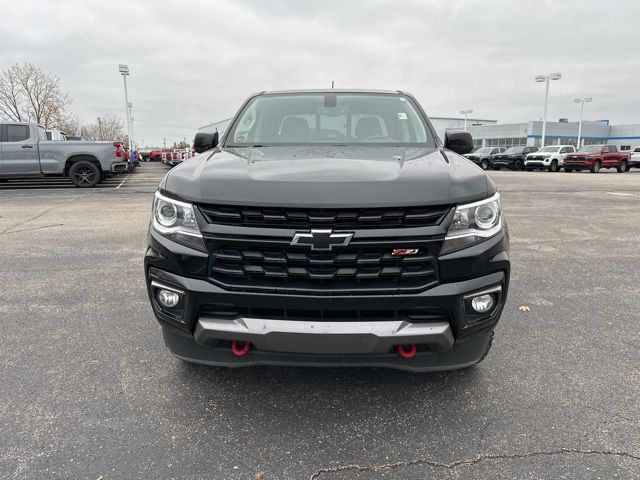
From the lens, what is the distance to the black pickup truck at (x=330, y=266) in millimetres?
2266

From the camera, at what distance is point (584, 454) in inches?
90.0

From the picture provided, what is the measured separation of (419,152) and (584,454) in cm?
192

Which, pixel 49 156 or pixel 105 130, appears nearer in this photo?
pixel 49 156

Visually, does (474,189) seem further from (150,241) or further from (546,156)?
(546,156)

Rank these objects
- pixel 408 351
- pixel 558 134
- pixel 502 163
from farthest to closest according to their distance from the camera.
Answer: pixel 558 134 → pixel 502 163 → pixel 408 351

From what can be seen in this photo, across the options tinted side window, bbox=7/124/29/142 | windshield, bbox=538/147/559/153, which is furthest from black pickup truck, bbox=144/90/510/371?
windshield, bbox=538/147/559/153

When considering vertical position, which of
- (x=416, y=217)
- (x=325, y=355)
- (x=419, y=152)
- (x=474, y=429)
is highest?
(x=419, y=152)

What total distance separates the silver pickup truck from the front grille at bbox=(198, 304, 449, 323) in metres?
14.2

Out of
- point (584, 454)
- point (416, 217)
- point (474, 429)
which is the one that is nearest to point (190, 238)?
point (416, 217)

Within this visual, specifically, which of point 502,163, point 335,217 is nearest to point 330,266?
point 335,217

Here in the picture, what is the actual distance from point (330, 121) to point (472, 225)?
5.88 ft

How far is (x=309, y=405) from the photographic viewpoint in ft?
8.89

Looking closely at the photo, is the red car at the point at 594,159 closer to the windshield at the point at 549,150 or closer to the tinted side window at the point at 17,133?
the windshield at the point at 549,150

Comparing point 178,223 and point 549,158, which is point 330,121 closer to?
point 178,223
